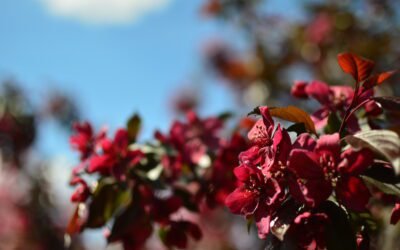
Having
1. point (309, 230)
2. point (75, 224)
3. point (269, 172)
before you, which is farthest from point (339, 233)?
point (75, 224)

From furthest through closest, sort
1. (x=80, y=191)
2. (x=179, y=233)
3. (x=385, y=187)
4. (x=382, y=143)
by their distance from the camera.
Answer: (x=179, y=233), (x=80, y=191), (x=385, y=187), (x=382, y=143)

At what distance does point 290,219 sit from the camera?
1.05m

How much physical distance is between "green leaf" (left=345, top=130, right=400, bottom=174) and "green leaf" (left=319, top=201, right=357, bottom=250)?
16cm

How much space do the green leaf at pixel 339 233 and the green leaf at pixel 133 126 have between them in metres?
0.85

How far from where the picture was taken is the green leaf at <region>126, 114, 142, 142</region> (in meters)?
1.75

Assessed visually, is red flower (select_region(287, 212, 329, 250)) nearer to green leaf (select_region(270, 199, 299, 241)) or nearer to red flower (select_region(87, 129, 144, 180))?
green leaf (select_region(270, 199, 299, 241))

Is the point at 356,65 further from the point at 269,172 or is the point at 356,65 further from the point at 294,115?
the point at 269,172

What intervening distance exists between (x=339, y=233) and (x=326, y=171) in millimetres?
132

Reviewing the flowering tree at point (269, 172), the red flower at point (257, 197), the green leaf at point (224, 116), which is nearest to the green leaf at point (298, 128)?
the flowering tree at point (269, 172)

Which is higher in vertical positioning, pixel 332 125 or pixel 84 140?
pixel 84 140

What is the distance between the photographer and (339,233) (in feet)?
3.45

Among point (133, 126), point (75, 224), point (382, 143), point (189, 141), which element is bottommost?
point (382, 143)

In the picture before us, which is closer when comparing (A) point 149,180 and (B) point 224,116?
(A) point 149,180

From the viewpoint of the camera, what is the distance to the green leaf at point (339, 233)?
1.04 metres
